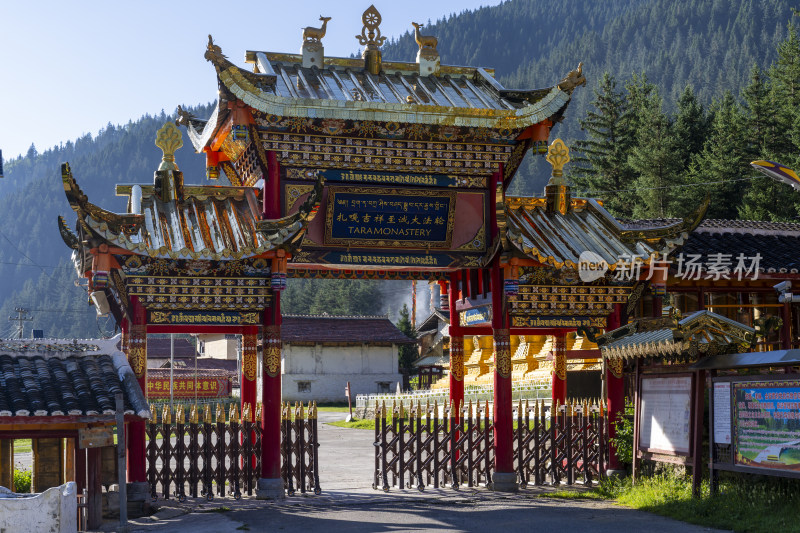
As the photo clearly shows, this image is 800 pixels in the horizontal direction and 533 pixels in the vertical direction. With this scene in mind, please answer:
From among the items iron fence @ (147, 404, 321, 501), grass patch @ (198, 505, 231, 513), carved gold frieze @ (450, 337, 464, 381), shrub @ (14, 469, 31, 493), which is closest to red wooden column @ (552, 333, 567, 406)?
carved gold frieze @ (450, 337, 464, 381)

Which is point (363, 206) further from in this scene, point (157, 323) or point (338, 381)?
point (338, 381)

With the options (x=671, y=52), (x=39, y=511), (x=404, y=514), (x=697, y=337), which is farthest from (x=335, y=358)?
(x=671, y=52)

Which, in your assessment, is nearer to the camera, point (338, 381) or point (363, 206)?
point (363, 206)

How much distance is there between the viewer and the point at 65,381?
1312 centimetres

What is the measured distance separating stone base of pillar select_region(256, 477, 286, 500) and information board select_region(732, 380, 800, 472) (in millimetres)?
7882

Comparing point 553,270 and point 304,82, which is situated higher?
point 304,82

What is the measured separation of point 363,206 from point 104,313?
241 inches

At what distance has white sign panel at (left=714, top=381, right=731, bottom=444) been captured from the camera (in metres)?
13.7

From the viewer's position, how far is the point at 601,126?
6169 cm

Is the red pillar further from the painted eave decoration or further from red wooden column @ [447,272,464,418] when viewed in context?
the painted eave decoration

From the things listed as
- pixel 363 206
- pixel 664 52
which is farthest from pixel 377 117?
pixel 664 52

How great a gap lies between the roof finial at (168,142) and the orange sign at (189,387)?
3608 cm

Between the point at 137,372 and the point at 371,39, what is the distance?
8265mm

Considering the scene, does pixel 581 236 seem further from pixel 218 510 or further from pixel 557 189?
pixel 218 510
